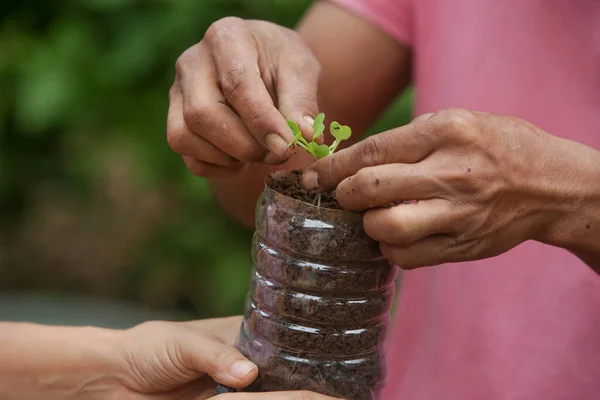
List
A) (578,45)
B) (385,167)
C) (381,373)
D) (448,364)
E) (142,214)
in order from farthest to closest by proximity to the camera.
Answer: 1. (142,214)
2. (448,364)
3. (578,45)
4. (381,373)
5. (385,167)

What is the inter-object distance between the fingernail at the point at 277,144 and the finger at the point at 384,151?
100mm

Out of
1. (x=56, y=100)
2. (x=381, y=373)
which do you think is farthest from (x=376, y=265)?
(x=56, y=100)

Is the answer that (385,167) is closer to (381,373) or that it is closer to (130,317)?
(381,373)

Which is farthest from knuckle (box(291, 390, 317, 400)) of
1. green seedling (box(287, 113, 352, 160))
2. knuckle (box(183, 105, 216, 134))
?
knuckle (box(183, 105, 216, 134))

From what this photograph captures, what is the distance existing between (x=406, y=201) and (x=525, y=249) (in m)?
0.63

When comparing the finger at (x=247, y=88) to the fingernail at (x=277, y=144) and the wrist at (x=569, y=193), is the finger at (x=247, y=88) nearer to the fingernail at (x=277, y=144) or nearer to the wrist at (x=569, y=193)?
the fingernail at (x=277, y=144)

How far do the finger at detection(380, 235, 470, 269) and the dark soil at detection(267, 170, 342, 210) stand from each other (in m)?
0.10

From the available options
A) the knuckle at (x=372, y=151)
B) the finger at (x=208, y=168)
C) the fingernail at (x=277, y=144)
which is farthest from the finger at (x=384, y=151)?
the finger at (x=208, y=168)

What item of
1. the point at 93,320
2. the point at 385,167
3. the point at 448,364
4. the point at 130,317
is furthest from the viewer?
the point at 130,317

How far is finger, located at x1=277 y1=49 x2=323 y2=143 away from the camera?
1.22 metres

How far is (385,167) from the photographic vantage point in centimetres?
101

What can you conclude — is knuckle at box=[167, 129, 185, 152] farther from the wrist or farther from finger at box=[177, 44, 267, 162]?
the wrist

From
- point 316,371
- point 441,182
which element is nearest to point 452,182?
point 441,182

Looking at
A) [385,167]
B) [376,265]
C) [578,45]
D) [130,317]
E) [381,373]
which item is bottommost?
[130,317]
